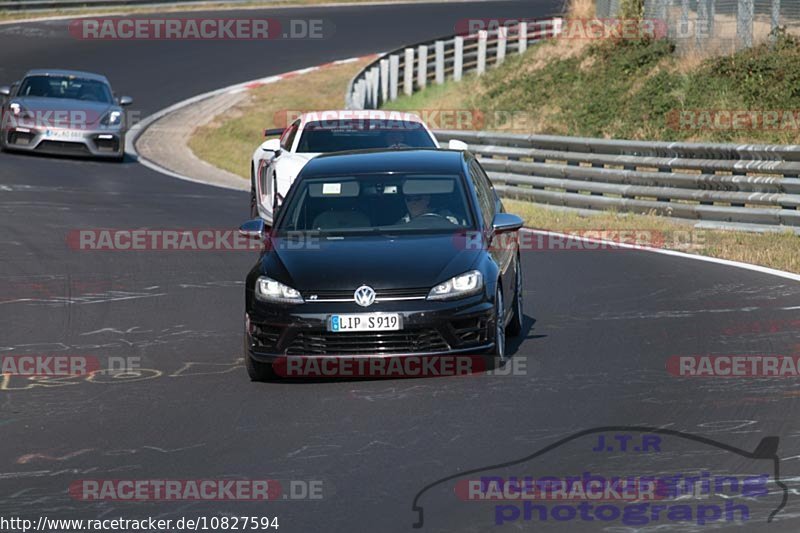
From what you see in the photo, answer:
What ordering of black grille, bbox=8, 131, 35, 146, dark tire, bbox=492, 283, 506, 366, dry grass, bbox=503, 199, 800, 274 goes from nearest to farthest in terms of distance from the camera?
dark tire, bbox=492, 283, 506, 366 → dry grass, bbox=503, 199, 800, 274 → black grille, bbox=8, 131, 35, 146

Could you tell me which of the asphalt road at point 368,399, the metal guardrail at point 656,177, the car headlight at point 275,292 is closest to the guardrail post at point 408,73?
the metal guardrail at point 656,177

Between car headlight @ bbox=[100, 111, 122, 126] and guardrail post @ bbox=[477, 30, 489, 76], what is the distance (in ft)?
38.0

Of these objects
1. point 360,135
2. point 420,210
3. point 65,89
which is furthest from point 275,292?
point 65,89

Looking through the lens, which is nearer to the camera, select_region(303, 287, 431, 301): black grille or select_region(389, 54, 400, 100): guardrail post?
select_region(303, 287, 431, 301): black grille

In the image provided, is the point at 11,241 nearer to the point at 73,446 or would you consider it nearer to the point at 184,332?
the point at 184,332

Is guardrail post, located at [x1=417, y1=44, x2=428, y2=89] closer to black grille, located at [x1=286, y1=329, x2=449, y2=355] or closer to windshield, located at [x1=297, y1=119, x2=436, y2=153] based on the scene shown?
windshield, located at [x1=297, y1=119, x2=436, y2=153]

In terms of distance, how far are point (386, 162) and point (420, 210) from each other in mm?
656

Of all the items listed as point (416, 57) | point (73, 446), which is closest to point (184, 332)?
point (73, 446)

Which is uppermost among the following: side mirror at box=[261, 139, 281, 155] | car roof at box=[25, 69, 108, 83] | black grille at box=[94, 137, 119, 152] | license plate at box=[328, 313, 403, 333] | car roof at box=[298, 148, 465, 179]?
car roof at box=[298, 148, 465, 179]

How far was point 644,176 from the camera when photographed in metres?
20.4

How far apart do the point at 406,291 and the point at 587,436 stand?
204 centimetres

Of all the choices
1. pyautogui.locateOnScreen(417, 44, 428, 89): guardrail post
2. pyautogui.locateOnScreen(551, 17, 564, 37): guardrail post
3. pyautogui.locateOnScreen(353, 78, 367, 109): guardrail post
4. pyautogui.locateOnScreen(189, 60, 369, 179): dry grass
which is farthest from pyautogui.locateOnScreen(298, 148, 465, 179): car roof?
pyautogui.locateOnScreen(551, 17, 564, 37): guardrail post

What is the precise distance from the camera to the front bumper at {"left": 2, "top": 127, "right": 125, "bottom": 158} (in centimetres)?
2733

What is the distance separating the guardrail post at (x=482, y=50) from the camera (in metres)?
37.2
